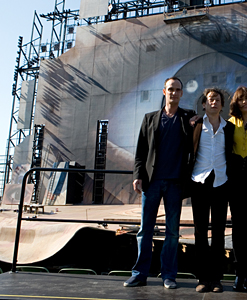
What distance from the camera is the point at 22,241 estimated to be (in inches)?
300

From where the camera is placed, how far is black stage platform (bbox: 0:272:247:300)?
201 cm

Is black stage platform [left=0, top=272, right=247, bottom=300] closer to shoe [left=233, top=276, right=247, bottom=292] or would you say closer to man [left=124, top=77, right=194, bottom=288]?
shoe [left=233, top=276, right=247, bottom=292]

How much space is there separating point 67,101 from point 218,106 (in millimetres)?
20327

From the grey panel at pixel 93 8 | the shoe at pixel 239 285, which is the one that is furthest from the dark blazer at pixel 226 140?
the grey panel at pixel 93 8

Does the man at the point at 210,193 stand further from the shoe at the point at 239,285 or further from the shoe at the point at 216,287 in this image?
the shoe at the point at 239,285

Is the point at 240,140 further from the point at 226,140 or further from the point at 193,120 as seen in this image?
the point at 193,120

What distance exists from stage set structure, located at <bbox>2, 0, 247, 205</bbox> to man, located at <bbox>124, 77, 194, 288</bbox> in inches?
630

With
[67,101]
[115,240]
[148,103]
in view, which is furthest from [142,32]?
[115,240]

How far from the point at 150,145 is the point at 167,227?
67 centimetres

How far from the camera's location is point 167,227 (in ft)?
8.11

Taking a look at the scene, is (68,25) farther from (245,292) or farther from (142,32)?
(245,292)

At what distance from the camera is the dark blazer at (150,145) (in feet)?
8.23

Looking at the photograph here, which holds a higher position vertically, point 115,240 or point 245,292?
point 245,292

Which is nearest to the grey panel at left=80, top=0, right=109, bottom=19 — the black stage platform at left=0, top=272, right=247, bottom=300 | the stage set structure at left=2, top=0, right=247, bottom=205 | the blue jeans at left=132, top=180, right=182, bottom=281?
the stage set structure at left=2, top=0, right=247, bottom=205
